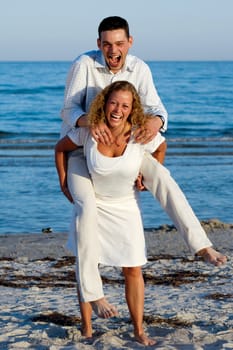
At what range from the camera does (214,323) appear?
6477 mm

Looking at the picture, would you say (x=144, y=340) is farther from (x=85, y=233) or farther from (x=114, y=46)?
(x=114, y=46)

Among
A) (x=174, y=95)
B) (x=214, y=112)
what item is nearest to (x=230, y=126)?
(x=214, y=112)

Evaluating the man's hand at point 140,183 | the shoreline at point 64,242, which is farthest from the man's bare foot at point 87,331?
the shoreline at point 64,242

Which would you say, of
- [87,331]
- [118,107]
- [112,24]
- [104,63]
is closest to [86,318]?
[87,331]

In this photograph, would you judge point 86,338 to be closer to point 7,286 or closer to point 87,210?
point 87,210

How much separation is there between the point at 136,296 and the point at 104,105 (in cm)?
133

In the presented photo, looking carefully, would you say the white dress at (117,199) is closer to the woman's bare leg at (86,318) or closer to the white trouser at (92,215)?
the white trouser at (92,215)

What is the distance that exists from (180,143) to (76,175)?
21952 millimetres

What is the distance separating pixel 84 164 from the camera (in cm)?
569

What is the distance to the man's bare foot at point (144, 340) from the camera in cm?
586

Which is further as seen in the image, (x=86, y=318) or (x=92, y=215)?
(x=86, y=318)

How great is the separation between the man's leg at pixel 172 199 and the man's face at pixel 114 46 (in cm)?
63

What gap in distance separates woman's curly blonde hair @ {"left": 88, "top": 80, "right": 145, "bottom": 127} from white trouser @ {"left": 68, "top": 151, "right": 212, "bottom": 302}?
27 centimetres

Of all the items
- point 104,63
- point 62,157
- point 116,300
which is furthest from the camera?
point 116,300
